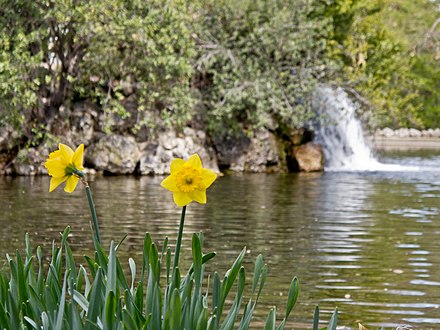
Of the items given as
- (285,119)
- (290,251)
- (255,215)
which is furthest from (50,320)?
(285,119)

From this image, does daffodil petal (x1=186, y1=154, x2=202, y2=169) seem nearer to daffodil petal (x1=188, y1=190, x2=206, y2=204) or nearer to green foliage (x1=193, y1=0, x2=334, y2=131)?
daffodil petal (x1=188, y1=190, x2=206, y2=204)

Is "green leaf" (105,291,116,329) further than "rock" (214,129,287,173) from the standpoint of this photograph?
No

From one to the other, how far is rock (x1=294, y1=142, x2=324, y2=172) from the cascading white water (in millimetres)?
646

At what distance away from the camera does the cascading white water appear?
29609 mm

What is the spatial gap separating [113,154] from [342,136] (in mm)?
7497

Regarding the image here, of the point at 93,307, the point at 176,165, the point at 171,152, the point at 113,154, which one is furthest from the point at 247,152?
the point at 93,307

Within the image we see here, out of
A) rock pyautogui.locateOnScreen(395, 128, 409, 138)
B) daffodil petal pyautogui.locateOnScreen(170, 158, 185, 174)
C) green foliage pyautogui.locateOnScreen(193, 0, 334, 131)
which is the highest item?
green foliage pyautogui.locateOnScreen(193, 0, 334, 131)

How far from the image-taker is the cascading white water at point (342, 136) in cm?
2961

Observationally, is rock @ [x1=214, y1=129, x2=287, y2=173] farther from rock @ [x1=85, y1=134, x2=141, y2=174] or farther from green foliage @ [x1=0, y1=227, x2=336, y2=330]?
green foliage @ [x1=0, y1=227, x2=336, y2=330]

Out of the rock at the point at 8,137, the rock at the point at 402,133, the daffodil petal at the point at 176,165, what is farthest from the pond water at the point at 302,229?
the rock at the point at 402,133

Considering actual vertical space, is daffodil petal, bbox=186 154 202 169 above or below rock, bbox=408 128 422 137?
below

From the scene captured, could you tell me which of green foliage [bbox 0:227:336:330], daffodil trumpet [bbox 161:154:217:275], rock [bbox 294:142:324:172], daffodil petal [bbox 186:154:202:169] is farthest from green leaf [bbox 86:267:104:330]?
rock [bbox 294:142:324:172]

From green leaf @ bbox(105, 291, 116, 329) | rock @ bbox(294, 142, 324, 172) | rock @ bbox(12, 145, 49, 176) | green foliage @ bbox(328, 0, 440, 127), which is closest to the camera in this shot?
green leaf @ bbox(105, 291, 116, 329)

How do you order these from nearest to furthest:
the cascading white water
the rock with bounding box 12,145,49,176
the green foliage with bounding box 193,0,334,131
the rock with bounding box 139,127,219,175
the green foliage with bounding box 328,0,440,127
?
the rock with bounding box 12,145,49,176 < the rock with bounding box 139,127,219,175 < the green foliage with bounding box 193,0,334,131 < the cascading white water < the green foliage with bounding box 328,0,440,127
